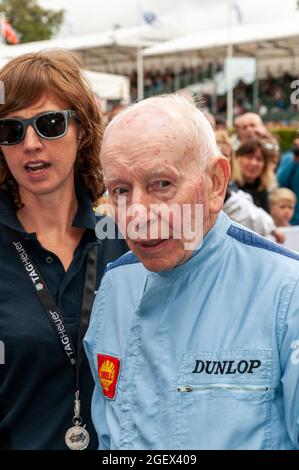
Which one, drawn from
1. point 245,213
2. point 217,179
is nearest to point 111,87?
point 245,213

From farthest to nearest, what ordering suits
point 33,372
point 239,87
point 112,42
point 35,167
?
point 239,87 → point 112,42 → point 35,167 → point 33,372

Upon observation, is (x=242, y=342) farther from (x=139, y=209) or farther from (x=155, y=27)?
(x=155, y=27)

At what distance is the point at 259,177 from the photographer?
5.80 metres

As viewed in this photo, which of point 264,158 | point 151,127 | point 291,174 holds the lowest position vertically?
point 291,174

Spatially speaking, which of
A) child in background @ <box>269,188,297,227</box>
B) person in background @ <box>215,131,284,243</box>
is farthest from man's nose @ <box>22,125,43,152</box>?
child in background @ <box>269,188,297,227</box>

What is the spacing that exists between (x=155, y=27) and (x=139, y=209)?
812 inches

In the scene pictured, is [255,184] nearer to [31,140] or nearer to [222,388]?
[31,140]

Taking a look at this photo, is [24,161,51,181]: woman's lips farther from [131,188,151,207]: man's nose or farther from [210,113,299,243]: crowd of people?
[210,113,299,243]: crowd of people

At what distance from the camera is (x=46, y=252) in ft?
7.21

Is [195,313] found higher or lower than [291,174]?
higher

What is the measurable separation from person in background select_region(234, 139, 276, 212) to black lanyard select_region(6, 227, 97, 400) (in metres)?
3.68

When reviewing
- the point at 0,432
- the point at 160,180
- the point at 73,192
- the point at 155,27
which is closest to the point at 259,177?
the point at 73,192

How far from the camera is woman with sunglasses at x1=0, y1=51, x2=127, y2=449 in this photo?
204 cm

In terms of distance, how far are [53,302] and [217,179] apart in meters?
0.82
